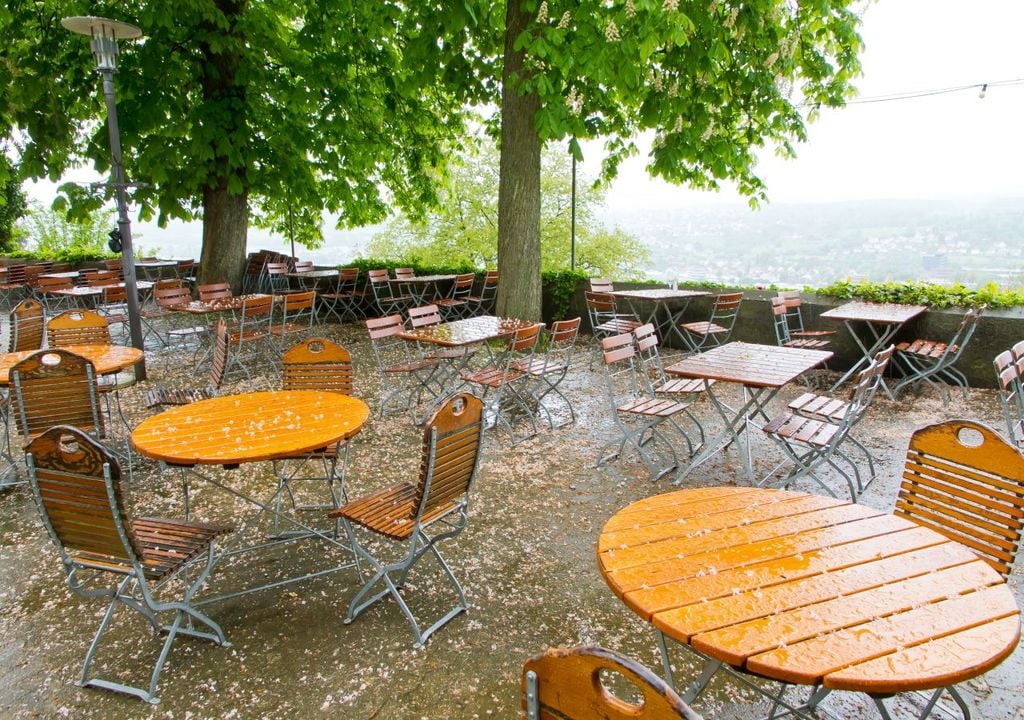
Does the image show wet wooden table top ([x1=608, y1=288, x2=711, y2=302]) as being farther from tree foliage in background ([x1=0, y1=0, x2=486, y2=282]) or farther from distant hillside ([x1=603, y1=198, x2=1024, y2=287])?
tree foliage in background ([x1=0, y1=0, x2=486, y2=282])

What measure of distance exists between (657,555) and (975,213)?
26.7ft

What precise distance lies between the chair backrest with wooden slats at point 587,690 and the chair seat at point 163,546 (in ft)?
5.90

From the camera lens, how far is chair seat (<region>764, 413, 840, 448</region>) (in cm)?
389

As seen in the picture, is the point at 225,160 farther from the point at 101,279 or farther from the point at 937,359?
the point at 937,359

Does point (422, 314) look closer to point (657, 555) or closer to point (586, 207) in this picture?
point (657, 555)

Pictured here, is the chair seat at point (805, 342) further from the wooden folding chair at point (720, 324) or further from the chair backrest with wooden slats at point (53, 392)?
the chair backrest with wooden slats at point (53, 392)

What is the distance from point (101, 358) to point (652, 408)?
397 centimetres

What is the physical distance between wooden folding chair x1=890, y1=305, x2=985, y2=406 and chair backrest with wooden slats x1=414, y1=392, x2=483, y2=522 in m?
5.22

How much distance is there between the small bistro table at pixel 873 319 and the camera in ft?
20.8

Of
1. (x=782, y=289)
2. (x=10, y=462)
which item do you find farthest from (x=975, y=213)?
(x=10, y=462)

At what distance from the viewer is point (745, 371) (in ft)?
14.1

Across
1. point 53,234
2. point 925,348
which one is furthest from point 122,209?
point 53,234

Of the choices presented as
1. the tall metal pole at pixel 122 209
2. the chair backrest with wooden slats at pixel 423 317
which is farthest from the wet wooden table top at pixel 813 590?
the tall metal pole at pixel 122 209

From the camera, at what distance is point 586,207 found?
19719 millimetres
